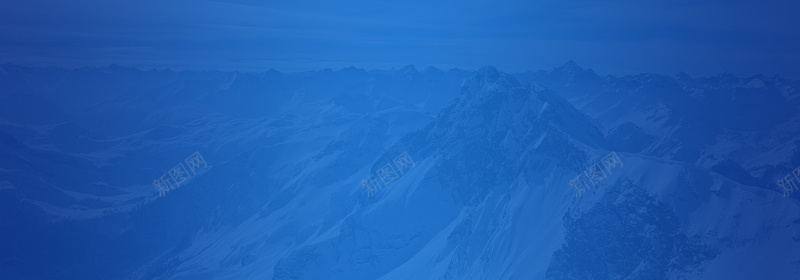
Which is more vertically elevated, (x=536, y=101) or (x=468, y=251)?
(x=536, y=101)

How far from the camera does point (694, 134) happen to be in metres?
136

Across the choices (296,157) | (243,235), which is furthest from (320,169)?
(296,157)

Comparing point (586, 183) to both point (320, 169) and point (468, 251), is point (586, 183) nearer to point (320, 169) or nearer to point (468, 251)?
point (468, 251)

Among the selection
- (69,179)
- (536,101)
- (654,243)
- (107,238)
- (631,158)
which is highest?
(69,179)

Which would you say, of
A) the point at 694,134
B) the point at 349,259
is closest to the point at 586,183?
the point at 349,259

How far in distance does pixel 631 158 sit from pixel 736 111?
128 metres

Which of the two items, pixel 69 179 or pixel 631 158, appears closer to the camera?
pixel 631 158

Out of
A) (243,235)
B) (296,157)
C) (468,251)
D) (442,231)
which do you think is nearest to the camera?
(468,251)

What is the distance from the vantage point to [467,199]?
3155 inches

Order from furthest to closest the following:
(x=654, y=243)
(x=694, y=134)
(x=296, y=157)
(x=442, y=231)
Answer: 1. (x=296, y=157)
2. (x=694, y=134)
3. (x=442, y=231)
4. (x=654, y=243)

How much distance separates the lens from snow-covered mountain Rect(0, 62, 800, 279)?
50.3 metres

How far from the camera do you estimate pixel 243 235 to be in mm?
118875

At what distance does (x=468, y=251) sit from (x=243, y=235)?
2655 inches

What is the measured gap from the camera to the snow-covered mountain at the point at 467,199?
165ft
